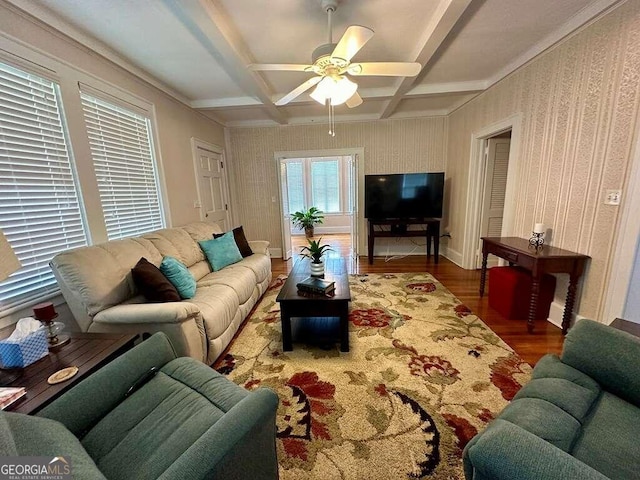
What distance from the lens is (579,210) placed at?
2.22 meters

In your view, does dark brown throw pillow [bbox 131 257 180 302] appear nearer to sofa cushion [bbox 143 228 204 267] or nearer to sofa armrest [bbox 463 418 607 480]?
sofa cushion [bbox 143 228 204 267]

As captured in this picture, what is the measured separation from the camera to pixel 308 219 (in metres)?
7.62

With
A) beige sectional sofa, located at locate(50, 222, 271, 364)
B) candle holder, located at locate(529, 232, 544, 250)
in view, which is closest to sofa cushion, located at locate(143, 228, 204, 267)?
beige sectional sofa, located at locate(50, 222, 271, 364)

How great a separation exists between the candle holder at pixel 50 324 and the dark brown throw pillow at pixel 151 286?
55 cm

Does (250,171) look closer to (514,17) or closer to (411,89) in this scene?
(411,89)

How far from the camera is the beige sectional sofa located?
5.57ft

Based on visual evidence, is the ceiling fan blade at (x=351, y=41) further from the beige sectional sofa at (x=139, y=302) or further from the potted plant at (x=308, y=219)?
the potted plant at (x=308, y=219)

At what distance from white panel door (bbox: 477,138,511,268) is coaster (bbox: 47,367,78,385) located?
4.55 meters

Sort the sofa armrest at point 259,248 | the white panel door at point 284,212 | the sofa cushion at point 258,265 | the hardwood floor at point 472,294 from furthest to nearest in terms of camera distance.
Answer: the white panel door at point 284,212
the sofa armrest at point 259,248
the sofa cushion at point 258,265
the hardwood floor at point 472,294

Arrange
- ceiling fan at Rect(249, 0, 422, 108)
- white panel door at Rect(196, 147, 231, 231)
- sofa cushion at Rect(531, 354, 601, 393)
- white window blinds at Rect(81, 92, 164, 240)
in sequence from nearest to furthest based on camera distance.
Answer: sofa cushion at Rect(531, 354, 601, 393)
ceiling fan at Rect(249, 0, 422, 108)
white window blinds at Rect(81, 92, 164, 240)
white panel door at Rect(196, 147, 231, 231)

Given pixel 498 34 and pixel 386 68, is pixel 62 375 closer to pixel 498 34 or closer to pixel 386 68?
pixel 386 68

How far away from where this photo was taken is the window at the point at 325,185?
7.96 m

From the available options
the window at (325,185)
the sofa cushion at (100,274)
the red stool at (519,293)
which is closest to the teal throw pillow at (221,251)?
the sofa cushion at (100,274)

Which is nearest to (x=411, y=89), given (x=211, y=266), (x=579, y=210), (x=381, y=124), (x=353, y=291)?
(x=381, y=124)
